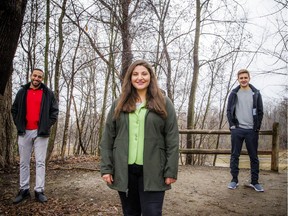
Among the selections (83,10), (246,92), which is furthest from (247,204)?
(83,10)

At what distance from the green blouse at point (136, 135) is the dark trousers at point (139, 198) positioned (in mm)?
73

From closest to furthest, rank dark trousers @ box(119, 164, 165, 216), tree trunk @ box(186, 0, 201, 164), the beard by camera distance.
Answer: dark trousers @ box(119, 164, 165, 216) < the beard < tree trunk @ box(186, 0, 201, 164)

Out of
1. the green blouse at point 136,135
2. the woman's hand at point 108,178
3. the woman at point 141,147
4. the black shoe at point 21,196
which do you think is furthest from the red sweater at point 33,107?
the green blouse at point 136,135

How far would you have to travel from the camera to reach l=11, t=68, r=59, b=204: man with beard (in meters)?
4.27

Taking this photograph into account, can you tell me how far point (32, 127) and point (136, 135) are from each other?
2.54 meters

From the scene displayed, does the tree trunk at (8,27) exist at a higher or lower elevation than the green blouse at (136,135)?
higher

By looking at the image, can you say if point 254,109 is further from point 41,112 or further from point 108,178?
point 41,112

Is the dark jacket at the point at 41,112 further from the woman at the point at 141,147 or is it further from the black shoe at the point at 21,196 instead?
the woman at the point at 141,147

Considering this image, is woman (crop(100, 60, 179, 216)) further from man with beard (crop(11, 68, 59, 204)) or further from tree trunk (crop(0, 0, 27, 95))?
man with beard (crop(11, 68, 59, 204))

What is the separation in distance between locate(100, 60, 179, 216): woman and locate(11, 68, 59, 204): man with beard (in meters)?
2.11

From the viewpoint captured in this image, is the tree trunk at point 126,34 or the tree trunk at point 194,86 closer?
the tree trunk at point 126,34

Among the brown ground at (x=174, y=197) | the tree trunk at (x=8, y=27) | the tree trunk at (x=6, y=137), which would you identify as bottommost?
the brown ground at (x=174, y=197)

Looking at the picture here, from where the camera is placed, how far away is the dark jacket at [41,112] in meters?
4.25

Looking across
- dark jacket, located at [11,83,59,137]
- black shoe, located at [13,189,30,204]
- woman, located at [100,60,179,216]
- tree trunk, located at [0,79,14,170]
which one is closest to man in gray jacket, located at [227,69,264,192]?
woman, located at [100,60,179,216]
